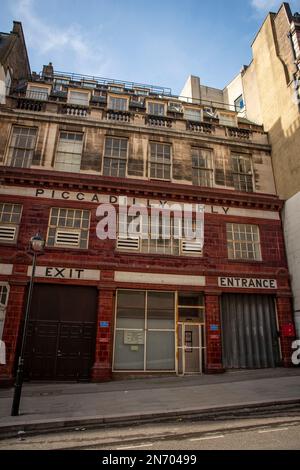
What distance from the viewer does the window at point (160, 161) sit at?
644 inches

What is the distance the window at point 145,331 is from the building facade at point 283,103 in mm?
6584

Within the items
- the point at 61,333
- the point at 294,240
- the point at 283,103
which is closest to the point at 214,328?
the point at 294,240

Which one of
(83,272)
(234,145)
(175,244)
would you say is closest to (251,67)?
(234,145)

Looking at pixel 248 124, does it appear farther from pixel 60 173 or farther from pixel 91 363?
pixel 91 363

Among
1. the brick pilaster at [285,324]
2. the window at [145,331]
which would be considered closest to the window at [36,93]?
the window at [145,331]

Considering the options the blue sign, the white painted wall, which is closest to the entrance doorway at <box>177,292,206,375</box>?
the blue sign

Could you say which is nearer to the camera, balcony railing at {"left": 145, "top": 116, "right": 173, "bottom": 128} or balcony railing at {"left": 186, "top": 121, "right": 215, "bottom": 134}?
balcony railing at {"left": 145, "top": 116, "right": 173, "bottom": 128}

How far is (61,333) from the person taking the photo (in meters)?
13.1

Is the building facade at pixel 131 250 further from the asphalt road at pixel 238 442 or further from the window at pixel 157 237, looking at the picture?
the asphalt road at pixel 238 442

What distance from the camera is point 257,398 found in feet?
28.5

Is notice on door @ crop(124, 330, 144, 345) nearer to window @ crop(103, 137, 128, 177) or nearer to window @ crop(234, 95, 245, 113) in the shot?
window @ crop(103, 137, 128, 177)

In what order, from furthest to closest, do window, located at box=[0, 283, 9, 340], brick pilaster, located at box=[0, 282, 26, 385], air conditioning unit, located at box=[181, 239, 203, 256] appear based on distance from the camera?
air conditioning unit, located at box=[181, 239, 203, 256] < window, located at box=[0, 283, 9, 340] < brick pilaster, located at box=[0, 282, 26, 385]

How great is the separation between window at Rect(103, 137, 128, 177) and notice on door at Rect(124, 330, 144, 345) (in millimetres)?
8212

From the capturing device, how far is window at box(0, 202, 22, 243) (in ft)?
45.7
